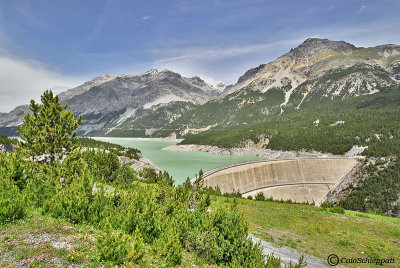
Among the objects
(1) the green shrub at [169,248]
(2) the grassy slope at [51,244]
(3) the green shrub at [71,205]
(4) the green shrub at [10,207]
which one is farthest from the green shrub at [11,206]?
(1) the green shrub at [169,248]

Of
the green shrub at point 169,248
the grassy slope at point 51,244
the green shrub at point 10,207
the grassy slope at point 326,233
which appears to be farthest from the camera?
the grassy slope at point 326,233

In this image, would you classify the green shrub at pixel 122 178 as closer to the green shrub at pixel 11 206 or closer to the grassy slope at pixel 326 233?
the green shrub at pixel 11 206

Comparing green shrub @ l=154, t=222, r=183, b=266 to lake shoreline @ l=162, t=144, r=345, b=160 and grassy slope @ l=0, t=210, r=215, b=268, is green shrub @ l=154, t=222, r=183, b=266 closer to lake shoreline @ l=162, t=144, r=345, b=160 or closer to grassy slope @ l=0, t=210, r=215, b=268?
grassy slope @ l=0, t=210, r=215, b=268

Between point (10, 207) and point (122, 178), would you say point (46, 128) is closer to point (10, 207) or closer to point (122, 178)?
point (122, 178)

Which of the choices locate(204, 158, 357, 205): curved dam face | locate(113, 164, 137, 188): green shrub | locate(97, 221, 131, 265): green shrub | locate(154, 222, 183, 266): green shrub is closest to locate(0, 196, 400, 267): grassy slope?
locate(97, 221, 131, 265): green shrub

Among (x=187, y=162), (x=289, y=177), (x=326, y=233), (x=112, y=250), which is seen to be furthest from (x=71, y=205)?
(x=187, y=162)
